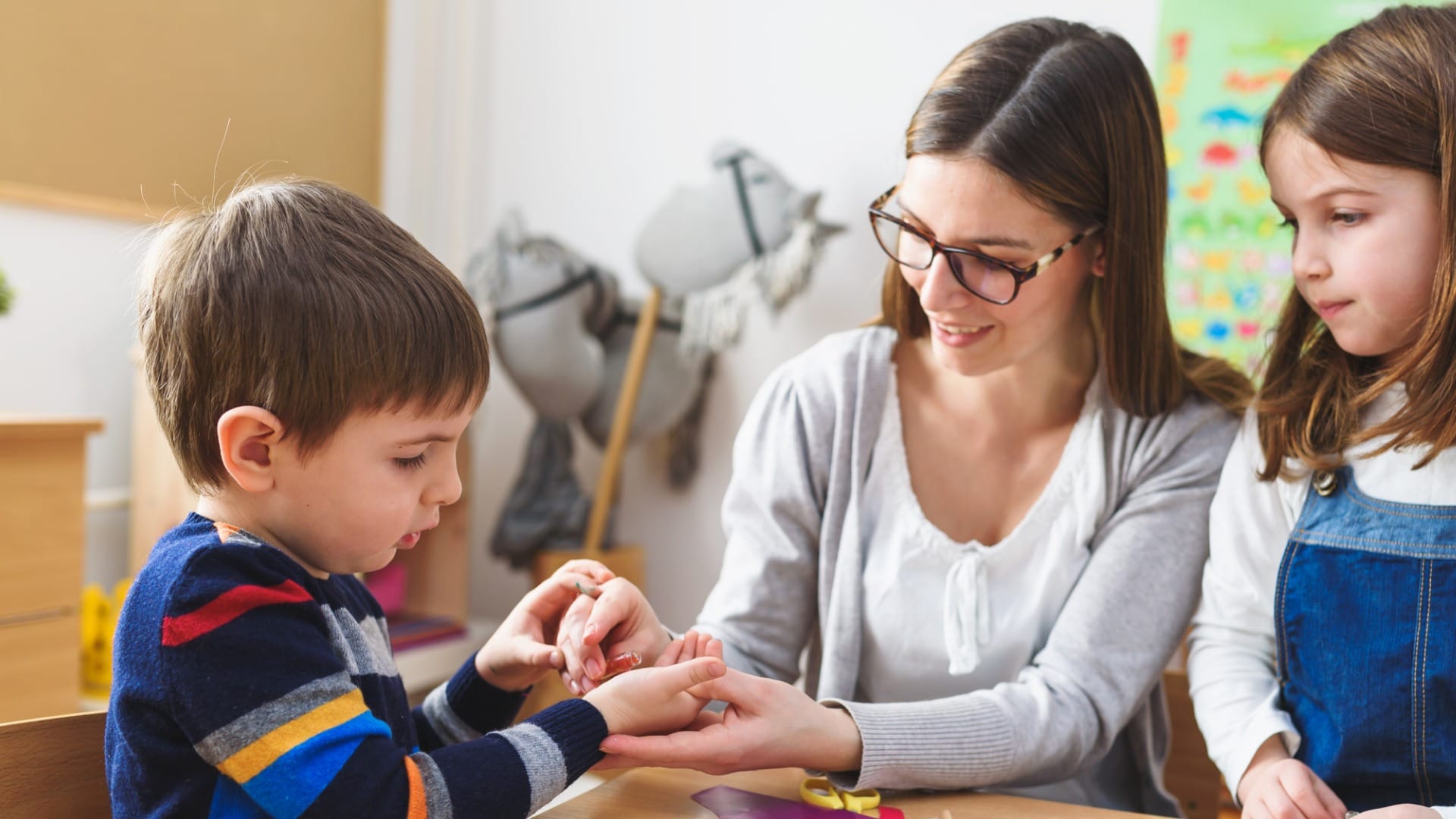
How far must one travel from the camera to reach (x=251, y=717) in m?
0.71

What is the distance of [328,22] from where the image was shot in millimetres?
2994

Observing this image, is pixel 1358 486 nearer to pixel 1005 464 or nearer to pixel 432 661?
pixel 1005 464

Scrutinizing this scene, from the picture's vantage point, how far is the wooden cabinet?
1.82 metres

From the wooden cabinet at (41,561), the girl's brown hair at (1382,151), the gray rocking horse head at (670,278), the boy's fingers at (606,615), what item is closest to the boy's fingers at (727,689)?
the boy's fingers at (606,615)

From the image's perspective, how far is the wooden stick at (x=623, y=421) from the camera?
2.72m

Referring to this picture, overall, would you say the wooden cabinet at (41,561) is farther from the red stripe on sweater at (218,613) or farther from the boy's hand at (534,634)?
the red stripe on sweater at (218,613)

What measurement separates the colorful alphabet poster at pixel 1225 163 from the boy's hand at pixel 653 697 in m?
1.88

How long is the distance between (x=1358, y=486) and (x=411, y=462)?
86cm

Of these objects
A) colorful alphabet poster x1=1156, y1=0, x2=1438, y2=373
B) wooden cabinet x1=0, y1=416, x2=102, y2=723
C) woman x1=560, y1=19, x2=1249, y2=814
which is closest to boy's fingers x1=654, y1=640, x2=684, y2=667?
woman x1=560, y1=19, x2=1249, y2=814

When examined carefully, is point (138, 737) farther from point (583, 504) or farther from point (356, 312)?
point (583, 504)

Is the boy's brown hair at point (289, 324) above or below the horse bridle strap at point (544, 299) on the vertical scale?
above

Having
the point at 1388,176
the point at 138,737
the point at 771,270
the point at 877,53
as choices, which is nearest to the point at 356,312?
the point at 138,737

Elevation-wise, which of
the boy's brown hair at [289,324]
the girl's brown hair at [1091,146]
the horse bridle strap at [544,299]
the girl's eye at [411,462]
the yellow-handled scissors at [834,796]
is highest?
the girl's brown hair at [1091,146]

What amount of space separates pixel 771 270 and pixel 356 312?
1.85 meters
